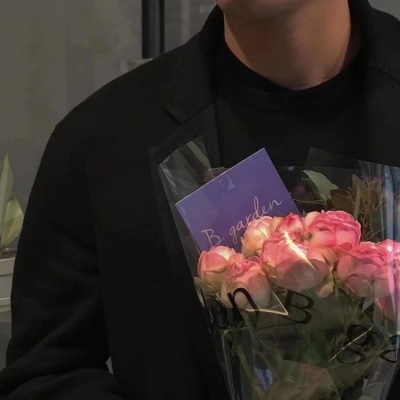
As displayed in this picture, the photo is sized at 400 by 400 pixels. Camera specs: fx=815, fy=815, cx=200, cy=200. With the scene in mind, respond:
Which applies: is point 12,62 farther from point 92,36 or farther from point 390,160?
point 390,160

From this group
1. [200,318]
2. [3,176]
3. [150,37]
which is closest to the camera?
[200,318]

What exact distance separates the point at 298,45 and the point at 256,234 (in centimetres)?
34

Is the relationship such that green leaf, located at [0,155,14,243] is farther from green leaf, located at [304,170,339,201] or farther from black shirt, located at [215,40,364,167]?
green leaf, located at [304,170,339,201]

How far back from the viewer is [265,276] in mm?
580

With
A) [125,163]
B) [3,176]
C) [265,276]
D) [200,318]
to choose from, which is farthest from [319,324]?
[3,176]

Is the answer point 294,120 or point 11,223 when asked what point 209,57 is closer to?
point 294,120

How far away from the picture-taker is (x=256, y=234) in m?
0.60

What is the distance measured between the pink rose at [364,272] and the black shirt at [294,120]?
0.30 metres

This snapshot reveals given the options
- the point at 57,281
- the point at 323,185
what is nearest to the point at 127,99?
the point at 57,281

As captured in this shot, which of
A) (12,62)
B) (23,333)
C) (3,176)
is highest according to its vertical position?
(12,62)

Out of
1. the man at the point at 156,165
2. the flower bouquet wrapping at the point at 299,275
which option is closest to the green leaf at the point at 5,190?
the man at the point at 156,165

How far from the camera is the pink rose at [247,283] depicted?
1.88 feet

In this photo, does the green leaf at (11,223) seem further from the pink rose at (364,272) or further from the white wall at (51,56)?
the pink rose at (364,272)

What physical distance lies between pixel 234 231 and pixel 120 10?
1.08m
